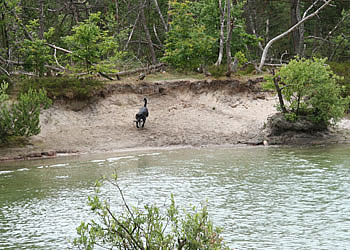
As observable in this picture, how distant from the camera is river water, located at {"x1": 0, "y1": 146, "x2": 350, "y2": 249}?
8.31 m

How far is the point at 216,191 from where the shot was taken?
38.4 ft

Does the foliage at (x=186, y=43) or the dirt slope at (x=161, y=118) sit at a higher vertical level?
the foliage at (x=186, y=43)

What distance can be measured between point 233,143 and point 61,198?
33.9 ft

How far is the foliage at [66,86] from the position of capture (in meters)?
22.3

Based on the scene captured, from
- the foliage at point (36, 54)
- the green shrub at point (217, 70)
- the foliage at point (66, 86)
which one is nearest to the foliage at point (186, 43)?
the green shrub at point (217, 70)

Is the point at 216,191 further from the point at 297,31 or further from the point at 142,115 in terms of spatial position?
the point at 297,31

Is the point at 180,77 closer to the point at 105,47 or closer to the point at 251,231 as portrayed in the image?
the point at 105,47

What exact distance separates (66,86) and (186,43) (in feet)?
21.7

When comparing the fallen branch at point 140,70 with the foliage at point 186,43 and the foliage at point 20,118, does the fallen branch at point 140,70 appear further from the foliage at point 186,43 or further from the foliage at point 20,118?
the foliage at point 20,118

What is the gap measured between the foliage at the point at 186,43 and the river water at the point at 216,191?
814 centimetres

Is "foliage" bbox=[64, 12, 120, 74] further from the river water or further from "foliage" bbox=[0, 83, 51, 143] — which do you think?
the river water

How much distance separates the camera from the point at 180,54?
85.6ft

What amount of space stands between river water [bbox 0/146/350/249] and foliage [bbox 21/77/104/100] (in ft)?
16.7

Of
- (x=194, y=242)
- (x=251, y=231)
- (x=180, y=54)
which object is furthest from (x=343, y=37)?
(x=194, y=242)
